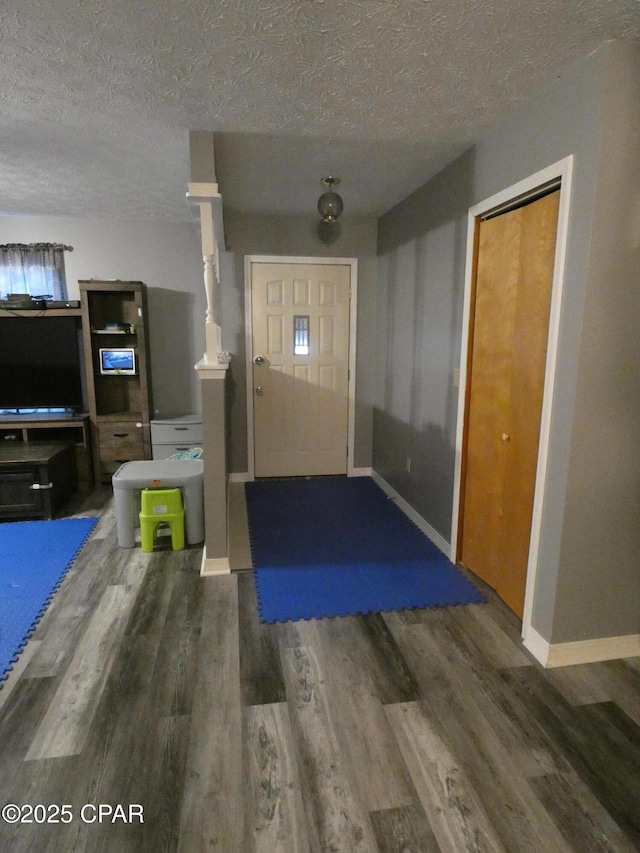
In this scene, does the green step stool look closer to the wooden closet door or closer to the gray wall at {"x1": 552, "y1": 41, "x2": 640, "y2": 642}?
the wooden closet door

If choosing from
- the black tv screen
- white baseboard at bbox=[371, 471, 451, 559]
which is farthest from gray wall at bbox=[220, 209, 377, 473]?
the black tv screen

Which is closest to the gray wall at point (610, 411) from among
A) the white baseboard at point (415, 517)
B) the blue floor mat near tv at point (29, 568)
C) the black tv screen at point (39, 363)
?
the white baseboard at point (415, 517)

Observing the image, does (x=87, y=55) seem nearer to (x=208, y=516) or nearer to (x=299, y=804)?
(x=208, y=516)

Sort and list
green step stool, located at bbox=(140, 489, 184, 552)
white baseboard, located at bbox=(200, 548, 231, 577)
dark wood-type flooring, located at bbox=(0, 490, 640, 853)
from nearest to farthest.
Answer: dark wood-type flooring, located at bbox=(0, 490, 640, 853) → white baseboard, located at bbox=(200, 548, 231, 577) → green step stool, located at bbox=(140, 489, 184, 552)

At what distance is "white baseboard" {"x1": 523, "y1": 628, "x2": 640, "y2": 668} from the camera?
2.09 meters

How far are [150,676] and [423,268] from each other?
287 cm

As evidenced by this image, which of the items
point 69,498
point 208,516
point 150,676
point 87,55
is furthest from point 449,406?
point 69,498

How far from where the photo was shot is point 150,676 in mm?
2008

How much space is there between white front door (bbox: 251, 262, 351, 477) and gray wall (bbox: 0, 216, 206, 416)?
708mm

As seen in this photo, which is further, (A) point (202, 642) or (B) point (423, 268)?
(B) point (423, 268)

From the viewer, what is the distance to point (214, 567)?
2.86 metres

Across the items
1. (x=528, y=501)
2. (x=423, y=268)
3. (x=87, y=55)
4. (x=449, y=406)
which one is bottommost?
(x=528, y=501)

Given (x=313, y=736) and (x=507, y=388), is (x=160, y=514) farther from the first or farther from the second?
(x=507, y=388)

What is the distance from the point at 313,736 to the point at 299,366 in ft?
10.6
